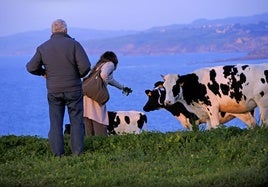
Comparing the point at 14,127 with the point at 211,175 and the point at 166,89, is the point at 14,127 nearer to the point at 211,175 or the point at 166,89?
the point at 166,89

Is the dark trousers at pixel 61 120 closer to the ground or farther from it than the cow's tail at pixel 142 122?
farther from it

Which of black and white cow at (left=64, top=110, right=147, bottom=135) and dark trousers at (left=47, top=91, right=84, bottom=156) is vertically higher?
dark trousers at (left=47, top=91, right=84, bottom=156)

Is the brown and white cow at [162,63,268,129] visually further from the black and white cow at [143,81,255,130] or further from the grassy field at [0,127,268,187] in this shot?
the grassy field at [0,127,268,187]

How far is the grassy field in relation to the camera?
9.39 metres

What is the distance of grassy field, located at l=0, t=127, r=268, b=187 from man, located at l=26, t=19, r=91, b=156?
35 cm

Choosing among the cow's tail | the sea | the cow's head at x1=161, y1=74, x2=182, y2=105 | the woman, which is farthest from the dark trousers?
the cow's tail

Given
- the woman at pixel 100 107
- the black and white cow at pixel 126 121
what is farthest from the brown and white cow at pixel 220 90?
the black and white cow at pixel 126 121

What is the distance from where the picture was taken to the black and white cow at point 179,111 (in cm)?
1718

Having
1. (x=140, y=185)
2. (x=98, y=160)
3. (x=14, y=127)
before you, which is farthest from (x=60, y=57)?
(x=14, y=127)

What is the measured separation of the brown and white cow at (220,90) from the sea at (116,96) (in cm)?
63

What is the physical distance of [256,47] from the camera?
5022 cm

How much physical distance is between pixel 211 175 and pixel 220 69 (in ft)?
24.7

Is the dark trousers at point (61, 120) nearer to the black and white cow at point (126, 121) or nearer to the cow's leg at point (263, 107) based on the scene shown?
the cow's leg at point (263, 107)

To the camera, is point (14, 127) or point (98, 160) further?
point (14, 127)
